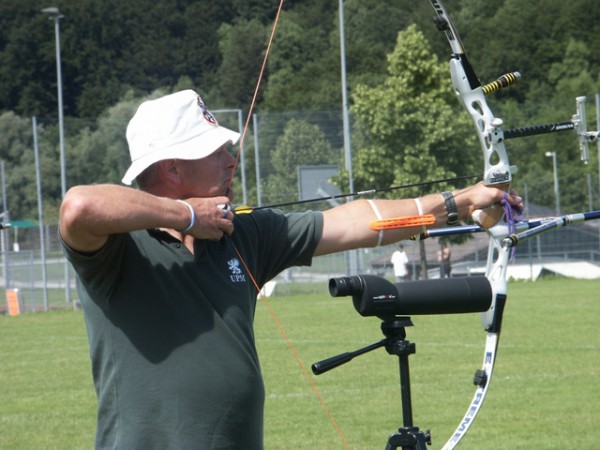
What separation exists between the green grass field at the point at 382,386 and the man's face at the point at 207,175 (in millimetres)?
4486

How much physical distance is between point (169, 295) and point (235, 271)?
19 cm

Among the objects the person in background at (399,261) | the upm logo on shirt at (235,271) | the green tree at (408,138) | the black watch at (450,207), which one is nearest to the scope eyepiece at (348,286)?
the upm logo on shirt at (235,271)

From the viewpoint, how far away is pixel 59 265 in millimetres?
36125

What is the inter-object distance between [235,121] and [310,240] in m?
31.3

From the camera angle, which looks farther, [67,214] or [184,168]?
[184,168]

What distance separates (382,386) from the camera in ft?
31.7

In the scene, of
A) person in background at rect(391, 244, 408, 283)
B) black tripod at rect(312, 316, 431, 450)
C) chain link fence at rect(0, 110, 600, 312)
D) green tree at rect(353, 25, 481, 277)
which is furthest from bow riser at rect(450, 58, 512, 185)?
green tree at rect(353, 25, 481, 277)

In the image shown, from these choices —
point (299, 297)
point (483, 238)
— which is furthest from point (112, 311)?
point (483, 238)

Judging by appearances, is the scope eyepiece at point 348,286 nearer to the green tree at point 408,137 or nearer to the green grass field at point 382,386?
the green grass field at point 382,386

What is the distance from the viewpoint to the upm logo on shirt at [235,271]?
9.00 feet

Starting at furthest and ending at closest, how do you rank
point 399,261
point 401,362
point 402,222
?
point 399,261
point 402,222
point 401,362

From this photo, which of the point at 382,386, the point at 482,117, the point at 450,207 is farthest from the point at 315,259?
the point at 450,207

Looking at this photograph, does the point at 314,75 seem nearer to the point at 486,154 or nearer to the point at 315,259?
the point at 315,259

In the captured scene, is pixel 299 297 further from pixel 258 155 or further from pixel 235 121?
pixel 235 121
